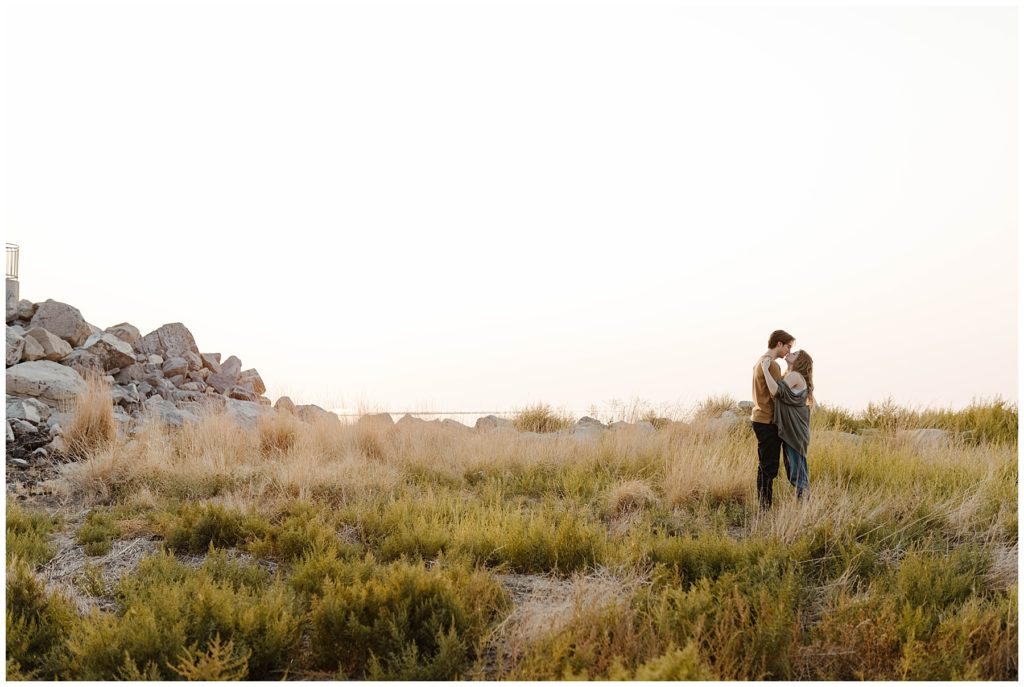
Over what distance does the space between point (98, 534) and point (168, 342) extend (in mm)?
11031

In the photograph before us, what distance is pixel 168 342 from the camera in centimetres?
1694

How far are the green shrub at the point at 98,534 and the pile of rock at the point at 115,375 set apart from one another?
3.87 meters

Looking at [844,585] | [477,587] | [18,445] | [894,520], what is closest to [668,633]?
[477,587]

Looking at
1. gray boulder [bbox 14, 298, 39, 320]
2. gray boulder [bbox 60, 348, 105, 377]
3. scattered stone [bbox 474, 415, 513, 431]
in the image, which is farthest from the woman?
gray boulder [bbox 14, 298, 39, 320]

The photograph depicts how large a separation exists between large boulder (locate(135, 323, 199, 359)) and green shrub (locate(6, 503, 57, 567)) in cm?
938

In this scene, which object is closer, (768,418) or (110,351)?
(768,418)

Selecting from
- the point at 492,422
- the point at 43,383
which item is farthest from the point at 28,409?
the point at 492,422

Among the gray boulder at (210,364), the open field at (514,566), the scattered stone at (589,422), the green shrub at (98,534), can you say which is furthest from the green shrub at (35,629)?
the gray boulder at (210,364)

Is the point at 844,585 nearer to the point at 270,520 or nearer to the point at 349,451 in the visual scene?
the point at 270,520

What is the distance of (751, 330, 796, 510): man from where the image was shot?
A: 7.11 metres

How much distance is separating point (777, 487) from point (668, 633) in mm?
4087

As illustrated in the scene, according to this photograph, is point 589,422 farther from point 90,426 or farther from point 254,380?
point 90,426

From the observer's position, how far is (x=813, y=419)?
45.0 ft

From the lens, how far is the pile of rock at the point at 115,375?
1210 cm
